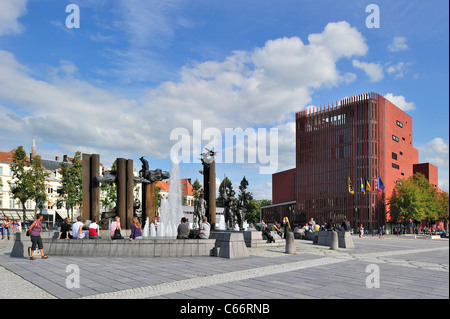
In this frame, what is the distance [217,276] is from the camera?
10414 mm

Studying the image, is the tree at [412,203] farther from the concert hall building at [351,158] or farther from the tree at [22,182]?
the tree at [22,182]

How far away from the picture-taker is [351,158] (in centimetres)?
7875

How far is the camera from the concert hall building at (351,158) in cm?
7544

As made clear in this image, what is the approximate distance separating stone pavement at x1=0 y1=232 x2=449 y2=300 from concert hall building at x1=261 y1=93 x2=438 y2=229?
59.0 meters

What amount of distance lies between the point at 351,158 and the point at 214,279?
73.6 m

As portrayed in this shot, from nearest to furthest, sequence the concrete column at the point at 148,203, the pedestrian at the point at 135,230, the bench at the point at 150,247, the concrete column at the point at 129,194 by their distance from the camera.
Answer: the bench at the point at 150,247, the pedestrian at the point at 135,230, the concrete column at the point at 129,194, the concrete column at the point at 148,203

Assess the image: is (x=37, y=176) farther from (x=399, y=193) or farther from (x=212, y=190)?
(x=399, y=193)

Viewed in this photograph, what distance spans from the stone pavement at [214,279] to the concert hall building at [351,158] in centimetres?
5899

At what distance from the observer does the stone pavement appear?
27.0 ft

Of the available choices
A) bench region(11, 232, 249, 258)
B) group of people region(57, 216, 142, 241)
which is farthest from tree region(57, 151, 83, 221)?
bench region(11, 232, 249, 258)

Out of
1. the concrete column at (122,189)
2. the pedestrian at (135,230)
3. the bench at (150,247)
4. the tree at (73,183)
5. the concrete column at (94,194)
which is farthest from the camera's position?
the tree at (73,183)

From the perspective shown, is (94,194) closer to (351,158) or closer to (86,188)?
(86,188)

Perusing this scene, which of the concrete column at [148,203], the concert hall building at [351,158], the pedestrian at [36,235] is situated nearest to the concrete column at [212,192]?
the concrete column at [148,203]
